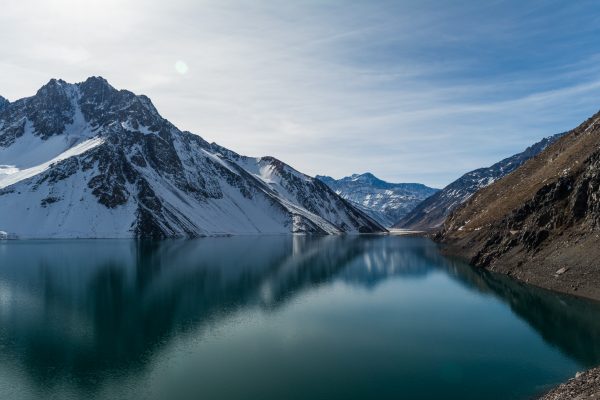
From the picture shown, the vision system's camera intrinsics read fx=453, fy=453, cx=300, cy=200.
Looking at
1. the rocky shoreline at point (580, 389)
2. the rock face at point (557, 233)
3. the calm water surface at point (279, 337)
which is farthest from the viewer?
the rock face at point (557, 233)

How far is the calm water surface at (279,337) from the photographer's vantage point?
136ft

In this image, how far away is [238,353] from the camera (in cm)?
5112

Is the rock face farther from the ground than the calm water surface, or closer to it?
farther from the ground

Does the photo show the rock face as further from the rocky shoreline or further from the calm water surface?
the rocky shoreline

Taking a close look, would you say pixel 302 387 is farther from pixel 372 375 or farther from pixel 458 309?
pixel 458 309

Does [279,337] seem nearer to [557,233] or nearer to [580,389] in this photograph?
[580,389]

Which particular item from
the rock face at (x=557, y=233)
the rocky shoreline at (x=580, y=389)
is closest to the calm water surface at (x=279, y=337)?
the rocky shoreline at (x=580, y=389)

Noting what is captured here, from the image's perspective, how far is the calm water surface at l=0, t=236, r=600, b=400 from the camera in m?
41.4

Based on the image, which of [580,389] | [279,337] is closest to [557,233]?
[279,337]

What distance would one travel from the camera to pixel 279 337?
58219 millimetres

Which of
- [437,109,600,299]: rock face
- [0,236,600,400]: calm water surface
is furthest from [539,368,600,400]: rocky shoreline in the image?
[437,109,600,299]: rock face

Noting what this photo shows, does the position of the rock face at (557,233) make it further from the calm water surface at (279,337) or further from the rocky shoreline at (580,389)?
the rocky shoreline at (580,389)

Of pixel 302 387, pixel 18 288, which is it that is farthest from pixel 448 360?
pixel 18 288

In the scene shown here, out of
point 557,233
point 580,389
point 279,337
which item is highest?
point 557,233
